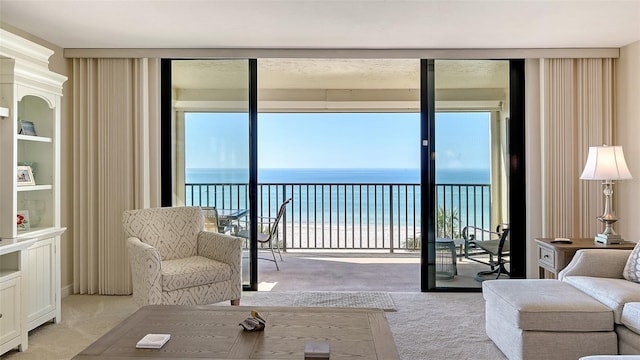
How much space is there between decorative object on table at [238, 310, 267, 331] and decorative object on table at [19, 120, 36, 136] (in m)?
2.39

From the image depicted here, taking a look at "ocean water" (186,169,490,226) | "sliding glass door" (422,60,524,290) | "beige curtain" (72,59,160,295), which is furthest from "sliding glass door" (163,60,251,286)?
"sliding glass door" (422,60,524,290)

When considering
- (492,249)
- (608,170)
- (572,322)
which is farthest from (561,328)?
(492,249)

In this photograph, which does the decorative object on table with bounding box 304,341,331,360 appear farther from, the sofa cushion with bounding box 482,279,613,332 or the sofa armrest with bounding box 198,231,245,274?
the sofa armrest with bounding box 198,231,245,274

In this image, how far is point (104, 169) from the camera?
12.9 ft

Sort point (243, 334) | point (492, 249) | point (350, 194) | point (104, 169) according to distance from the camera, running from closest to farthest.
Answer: point (243, 334) → point (104, 169) → point (492, 249) → point (350, 194)

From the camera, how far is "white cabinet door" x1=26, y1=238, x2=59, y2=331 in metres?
2.87

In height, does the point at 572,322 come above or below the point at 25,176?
below

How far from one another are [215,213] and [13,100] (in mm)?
1971

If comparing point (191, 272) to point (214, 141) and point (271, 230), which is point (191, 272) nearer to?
point (214, 141)

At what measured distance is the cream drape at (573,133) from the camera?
154 inches

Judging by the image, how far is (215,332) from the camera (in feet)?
6.10

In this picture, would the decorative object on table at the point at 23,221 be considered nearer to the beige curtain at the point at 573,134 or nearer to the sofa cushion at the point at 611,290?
the sofa cushion at the point at 611,290

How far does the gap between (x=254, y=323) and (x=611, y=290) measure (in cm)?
206

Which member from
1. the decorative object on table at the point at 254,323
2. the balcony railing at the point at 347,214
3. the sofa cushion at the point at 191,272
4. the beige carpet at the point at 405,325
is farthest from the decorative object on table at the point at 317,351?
the balcony railing at the point at 347,214
